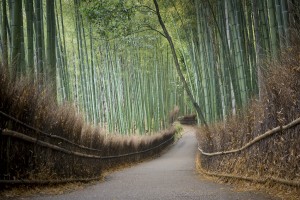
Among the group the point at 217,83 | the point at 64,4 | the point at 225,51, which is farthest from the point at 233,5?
the point at 64,4

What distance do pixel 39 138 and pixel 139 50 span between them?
1274 cm

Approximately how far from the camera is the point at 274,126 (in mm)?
4285

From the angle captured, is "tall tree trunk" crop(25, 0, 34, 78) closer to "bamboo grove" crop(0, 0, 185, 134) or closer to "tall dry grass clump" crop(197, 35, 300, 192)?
"tall dry grass clump" crop(197, 35, 300, 192)

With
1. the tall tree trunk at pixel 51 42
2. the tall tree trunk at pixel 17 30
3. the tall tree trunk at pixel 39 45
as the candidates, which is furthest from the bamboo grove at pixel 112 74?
the tall tree trunk at pixel 17 30

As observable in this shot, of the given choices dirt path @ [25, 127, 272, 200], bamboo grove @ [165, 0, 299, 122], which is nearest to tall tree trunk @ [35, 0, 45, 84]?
dirt path @ [25, 127, 272, 200]

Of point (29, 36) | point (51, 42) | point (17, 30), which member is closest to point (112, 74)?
point (51, 42)

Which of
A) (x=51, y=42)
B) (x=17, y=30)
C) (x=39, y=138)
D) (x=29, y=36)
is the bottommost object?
(x=39, y=138)

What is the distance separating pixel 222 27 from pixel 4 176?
6.04 metres

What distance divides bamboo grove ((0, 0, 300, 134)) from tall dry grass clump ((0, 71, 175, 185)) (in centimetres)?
28

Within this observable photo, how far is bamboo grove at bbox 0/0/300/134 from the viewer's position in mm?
5387

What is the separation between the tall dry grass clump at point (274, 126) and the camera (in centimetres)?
361

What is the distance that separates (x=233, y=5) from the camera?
21.5ft

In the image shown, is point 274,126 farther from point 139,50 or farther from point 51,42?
point 139,50

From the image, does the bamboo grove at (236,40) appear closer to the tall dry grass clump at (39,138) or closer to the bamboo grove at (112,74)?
the tall dry grass clump at (39,138)
